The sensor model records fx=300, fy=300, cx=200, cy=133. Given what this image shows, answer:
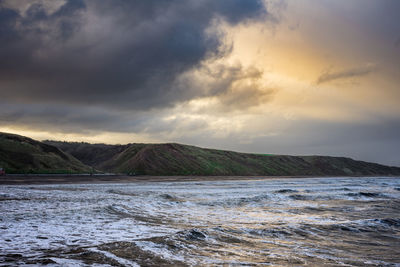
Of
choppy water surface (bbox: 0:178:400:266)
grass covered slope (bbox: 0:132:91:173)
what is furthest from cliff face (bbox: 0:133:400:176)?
choppy water surface (bbox: 0:178:400:266)

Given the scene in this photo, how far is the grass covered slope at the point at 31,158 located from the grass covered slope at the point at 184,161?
81.2 feet

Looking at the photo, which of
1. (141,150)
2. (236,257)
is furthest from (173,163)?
(236,257)

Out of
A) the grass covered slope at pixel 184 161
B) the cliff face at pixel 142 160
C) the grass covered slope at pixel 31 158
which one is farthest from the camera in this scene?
the grass covered slope at pixel 184 161

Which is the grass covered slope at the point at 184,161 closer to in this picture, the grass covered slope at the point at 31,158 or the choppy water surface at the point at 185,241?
the grass covered slope at the point at 31,158

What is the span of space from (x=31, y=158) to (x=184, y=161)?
2501 inches

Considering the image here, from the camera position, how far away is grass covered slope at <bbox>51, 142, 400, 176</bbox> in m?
119

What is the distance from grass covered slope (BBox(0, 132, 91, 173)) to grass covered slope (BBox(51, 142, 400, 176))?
24.7 meters

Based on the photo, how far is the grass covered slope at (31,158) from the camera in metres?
76.0

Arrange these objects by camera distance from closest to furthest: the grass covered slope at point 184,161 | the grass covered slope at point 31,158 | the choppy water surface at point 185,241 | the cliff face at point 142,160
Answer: the choppy water surface at point 185,241
the grass covered slope at point 31,158
the cliff face at point 142,160
the grass covered slope at point 184,161

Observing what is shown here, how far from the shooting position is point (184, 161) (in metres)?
132

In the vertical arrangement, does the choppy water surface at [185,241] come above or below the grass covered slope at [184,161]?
below

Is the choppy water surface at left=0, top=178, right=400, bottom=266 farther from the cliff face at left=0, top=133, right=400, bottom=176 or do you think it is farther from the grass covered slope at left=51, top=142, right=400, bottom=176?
the grass covered slope at left=51, top=142, right=400, bottom=176

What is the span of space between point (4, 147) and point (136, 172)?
4197 centimetres

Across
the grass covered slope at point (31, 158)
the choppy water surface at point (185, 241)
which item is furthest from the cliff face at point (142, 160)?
the choppy water surface at point (185, 241)
